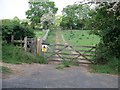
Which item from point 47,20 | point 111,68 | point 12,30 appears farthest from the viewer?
point 47,20

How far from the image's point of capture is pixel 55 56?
13.6 meters

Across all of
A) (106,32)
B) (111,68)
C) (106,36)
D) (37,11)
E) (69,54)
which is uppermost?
(37,11)

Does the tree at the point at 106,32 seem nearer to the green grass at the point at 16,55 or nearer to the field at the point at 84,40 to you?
the green grass at the point at 16,55

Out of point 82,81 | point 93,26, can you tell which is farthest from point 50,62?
point 82,81

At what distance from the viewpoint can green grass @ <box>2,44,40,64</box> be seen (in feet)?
38.8

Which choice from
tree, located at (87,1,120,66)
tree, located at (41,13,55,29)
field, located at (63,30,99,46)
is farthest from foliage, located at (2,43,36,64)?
tree, located at (41,13,55,29)

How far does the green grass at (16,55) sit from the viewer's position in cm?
1181

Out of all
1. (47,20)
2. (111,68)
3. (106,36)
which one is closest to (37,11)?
(47,20)

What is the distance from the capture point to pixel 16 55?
1244 cm

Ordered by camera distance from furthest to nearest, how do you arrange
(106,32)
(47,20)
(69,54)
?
(47,20), (69,54), (106,32)

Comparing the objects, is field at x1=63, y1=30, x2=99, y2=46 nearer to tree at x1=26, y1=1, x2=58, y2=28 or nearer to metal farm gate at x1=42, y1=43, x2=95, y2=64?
metal farm gate at x1=42, y1=43, x2=95, y2=64

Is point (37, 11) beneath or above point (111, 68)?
above

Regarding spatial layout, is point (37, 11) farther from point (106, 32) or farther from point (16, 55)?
point (106, 32)

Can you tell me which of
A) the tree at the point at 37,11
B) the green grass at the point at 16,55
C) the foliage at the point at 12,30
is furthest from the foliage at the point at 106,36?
the tree at the point at 37,11
